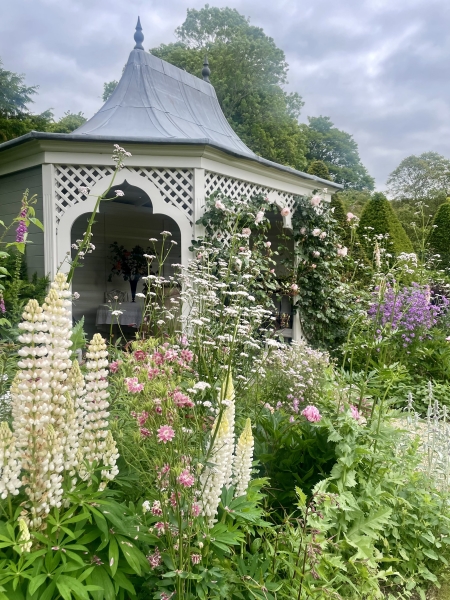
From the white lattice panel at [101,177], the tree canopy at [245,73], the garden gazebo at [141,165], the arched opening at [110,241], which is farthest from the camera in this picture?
the tree canopy at [245,73]

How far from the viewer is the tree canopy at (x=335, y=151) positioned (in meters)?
28.8

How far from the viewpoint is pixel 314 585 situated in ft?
5.73

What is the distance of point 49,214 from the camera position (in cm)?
606

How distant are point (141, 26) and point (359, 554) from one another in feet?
26.9

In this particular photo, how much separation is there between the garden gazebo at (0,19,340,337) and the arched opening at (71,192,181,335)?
1.61 metres

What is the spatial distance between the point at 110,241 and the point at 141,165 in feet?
11.6

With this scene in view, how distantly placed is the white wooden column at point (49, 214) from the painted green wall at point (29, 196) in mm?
199

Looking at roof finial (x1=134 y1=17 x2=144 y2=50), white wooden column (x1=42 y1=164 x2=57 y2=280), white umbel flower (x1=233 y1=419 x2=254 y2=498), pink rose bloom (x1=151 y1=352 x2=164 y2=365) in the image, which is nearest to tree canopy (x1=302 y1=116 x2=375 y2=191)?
roof finial (x1=134 y1=17 x2=144 y2=50)

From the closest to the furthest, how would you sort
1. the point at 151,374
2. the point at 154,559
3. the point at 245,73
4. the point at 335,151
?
the point at 154,559, the point at 151,374, the point at 245,73, the point at 335,151

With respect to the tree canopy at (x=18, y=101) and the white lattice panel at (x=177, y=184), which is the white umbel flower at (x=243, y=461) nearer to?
the white lattice panel at (x=177, y=184)

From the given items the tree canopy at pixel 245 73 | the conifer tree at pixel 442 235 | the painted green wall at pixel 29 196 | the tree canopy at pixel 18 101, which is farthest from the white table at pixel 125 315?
the tree canopy at pixel 245 73

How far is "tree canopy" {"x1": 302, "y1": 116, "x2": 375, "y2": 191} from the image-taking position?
2884 centimetres

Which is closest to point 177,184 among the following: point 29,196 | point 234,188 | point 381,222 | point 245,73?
point 234,188

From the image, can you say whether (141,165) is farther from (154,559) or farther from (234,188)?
(154,559)
